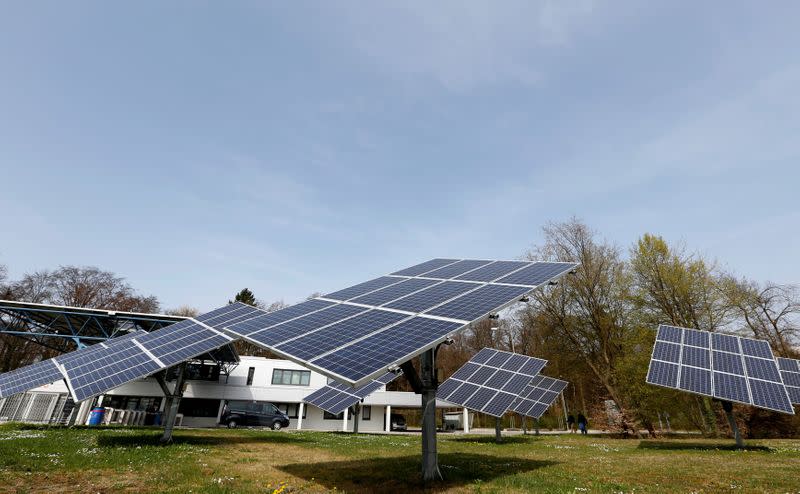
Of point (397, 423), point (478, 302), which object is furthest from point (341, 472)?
point (397, 423)

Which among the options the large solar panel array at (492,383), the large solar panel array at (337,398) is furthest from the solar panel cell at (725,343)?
the large solar panel array at (337,398)

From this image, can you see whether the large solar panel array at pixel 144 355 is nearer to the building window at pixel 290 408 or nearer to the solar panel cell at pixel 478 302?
the solar panel cell at pixel 478 302

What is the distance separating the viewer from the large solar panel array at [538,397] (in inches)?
1030

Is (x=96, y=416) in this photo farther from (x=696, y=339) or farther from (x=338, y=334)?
(x=696, y=339)

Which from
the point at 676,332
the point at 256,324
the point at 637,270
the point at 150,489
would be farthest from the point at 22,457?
the point at 637,270

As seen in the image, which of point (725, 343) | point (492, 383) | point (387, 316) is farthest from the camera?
point (492, 383)

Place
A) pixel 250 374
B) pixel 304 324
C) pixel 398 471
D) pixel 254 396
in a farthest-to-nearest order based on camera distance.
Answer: pixel 250 374, pixel 254 396, pixel 304 324, pixel 398 471

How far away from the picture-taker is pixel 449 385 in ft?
84.3

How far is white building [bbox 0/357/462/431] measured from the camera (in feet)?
134

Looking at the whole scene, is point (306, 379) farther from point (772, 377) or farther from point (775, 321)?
point (775, 321)

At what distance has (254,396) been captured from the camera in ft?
140

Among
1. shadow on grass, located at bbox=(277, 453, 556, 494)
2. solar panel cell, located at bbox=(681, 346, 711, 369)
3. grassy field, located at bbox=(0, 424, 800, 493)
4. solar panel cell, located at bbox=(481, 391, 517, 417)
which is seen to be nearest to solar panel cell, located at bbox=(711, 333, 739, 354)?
solar panel cell, located at bbox=(681, 346, 711, 369)

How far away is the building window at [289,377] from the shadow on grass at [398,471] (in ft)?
114

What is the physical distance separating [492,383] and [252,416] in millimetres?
26099
